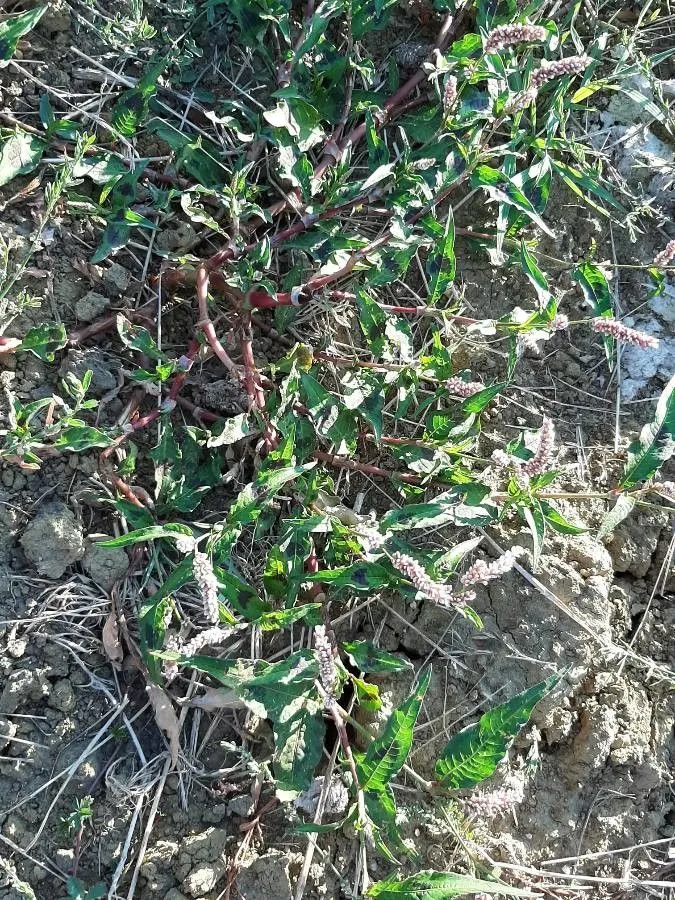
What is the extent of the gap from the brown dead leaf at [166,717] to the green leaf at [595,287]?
1814 mm

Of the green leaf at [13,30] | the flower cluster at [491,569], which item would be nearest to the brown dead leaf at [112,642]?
the flower cluster at [491,569]

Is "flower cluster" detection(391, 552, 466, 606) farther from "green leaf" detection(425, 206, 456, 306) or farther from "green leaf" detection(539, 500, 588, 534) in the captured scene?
"green leaf" detection(425, 206, 456, 306)

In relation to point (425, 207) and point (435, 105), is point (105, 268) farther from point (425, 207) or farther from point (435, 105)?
point (435, 105)

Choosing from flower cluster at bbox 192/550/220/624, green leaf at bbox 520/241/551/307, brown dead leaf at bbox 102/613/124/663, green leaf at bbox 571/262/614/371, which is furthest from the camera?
green leaf at bbox 571/262/614/371

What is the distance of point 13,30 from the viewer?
2.54 meters

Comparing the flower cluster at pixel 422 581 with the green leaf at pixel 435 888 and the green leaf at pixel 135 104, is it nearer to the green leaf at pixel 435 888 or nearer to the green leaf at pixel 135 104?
the green leaf at pixel 435 888

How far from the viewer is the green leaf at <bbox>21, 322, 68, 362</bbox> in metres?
2.43

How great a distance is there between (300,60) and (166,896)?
8.51 ft

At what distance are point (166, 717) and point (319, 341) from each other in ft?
4.26

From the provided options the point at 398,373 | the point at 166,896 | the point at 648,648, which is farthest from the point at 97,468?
the point at 648,648

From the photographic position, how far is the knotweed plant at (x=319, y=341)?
7.37ft

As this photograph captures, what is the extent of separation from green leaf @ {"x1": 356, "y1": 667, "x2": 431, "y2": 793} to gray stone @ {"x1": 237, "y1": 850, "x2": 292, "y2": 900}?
0.37 meters

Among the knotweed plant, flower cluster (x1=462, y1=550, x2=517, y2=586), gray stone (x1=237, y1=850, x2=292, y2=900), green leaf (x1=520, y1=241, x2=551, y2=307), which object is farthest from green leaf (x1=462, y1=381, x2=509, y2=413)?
gray stone (x1=237, y1=850, x2=292, y2=900)

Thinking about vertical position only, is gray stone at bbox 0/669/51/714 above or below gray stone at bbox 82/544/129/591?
below
